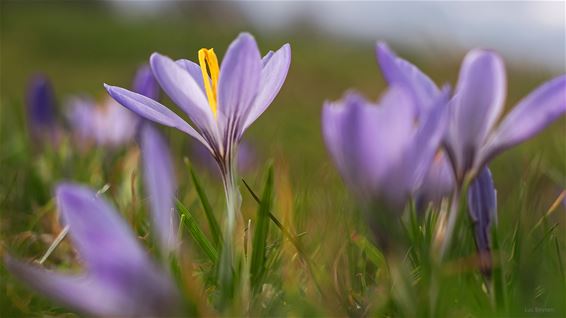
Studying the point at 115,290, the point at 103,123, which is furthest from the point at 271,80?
the point at 103,123

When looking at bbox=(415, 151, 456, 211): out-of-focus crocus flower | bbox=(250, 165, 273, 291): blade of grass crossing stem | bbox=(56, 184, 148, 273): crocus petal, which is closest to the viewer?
bbox=(56, 184, 148, 273): crocus petal

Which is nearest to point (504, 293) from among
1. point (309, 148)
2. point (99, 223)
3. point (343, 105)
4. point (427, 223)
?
point (427, 223)

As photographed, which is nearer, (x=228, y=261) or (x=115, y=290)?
(x=115, y=290)

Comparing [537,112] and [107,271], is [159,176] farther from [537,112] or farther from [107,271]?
[537,112]

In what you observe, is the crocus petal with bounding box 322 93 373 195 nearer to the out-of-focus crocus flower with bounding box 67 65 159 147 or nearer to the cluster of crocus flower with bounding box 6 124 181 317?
the cluster of crocus flower with bounding box 6 124 181 317

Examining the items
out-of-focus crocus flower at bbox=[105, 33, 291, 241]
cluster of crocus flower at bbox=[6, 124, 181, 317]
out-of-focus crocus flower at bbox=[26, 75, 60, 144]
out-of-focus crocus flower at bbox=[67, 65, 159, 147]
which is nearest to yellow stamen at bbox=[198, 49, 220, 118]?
out-of-focus crocus flower at bbox=[105, 33, 291, 241]

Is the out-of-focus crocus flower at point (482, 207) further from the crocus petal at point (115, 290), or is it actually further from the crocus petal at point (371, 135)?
the crocus petal at point (115, 290)

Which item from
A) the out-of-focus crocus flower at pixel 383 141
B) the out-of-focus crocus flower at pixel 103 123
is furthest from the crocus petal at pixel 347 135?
the out-of-focus crocus flower at pixel 103 123
